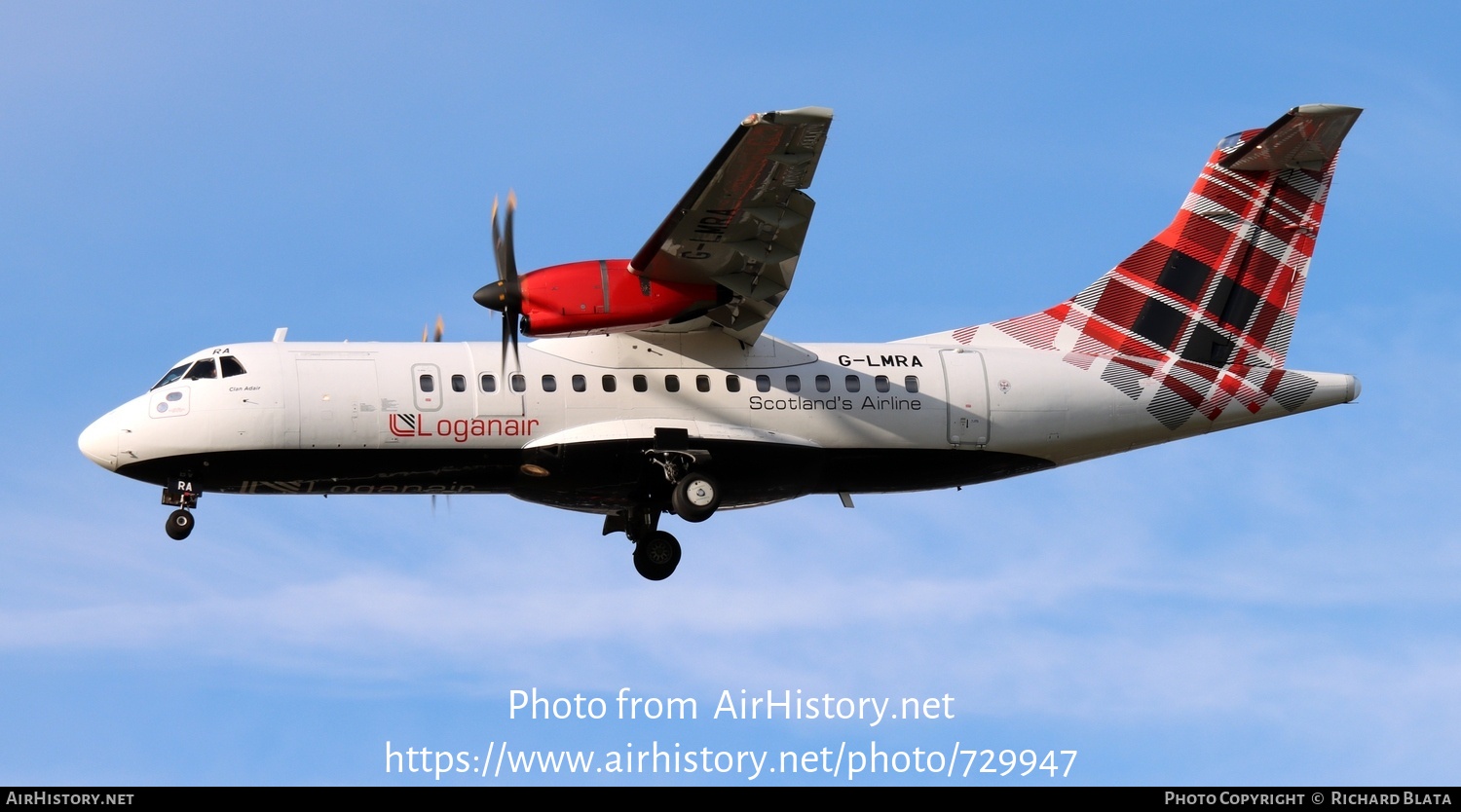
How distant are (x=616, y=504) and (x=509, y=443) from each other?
224 cm

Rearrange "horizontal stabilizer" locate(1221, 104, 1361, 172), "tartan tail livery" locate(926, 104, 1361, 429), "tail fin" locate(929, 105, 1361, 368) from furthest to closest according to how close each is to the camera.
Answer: "tail fin" locate(929, 105, 1361, 368), "tartan tail livery" locate(926, 104, 1361, 429), "horizontal stabilizer" locate(1221, 104, 1361, 172)

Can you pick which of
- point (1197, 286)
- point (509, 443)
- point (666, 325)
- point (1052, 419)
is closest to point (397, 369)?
point (509, 443)

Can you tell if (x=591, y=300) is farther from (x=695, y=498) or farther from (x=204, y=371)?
(x=204, y=371)

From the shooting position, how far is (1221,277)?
91.8ft

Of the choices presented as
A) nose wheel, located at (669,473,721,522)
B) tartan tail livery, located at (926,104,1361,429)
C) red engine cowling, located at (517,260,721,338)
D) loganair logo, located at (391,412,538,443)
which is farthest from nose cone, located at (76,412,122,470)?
tartan tail livery, located at (926,104,1361,429)

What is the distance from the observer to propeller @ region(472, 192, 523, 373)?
23984mm

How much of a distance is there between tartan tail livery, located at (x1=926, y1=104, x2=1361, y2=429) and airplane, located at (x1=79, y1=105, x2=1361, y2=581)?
0.10ft

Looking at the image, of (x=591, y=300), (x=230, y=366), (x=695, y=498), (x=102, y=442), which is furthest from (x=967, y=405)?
(x=102, y=442)

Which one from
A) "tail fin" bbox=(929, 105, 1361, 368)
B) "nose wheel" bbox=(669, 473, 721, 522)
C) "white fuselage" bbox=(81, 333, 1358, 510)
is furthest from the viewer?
"tail fin" bbox=(929, 105, 1361, 368)

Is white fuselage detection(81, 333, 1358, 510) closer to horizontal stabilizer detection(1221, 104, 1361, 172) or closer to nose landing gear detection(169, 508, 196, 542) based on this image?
nose landing gear detection(169, 508, 196, 542)

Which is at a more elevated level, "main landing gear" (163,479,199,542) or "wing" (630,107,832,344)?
"wing" (630,107,832,344)

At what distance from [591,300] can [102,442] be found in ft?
20.2

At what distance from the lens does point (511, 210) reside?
24109 mm
